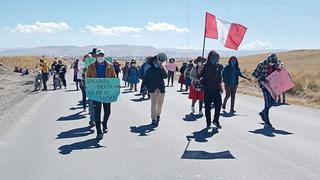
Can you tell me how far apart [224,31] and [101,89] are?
584cm

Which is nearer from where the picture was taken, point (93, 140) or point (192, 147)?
point (192, 147)

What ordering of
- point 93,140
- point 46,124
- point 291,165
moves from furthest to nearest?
point 46,124 → point 93,140 → point 291,165

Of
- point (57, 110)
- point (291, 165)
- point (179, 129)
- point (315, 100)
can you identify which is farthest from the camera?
point (315, 100)

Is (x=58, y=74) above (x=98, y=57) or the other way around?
the other way around

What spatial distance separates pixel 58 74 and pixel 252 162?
21192mm

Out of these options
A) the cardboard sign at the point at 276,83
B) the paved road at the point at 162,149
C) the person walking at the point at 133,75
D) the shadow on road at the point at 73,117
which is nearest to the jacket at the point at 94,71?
the paved road at the point at 162,149

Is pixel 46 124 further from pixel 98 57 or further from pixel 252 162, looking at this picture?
pixel 252 162

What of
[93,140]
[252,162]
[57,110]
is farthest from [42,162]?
[57,110]

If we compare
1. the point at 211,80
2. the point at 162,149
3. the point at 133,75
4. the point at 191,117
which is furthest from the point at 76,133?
the point at 133,75

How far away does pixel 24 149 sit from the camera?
9.36m

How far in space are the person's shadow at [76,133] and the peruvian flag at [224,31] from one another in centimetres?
511

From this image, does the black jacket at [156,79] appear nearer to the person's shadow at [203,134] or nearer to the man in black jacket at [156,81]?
the man in black jacket at [156,81]

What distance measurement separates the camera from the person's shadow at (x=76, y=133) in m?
10.9

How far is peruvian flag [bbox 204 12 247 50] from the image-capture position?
15055 mm
